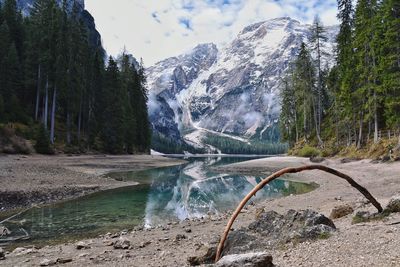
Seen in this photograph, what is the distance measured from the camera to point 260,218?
809 centimetres

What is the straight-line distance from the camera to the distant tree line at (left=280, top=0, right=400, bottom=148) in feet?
121

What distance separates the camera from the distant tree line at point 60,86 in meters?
57.1

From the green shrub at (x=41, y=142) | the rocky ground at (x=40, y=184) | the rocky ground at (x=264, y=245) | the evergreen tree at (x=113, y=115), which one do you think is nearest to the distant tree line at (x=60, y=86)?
the evergreen tree at (x=113, y=115)

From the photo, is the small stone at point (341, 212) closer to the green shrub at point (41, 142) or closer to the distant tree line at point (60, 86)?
the green shrub at point (41, 142)

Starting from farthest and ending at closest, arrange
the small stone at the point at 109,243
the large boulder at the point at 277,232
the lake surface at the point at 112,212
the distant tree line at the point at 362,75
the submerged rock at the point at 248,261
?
the distant tree line at the point at 362,75 → the lake surface at the point at 112,212 → the small stone at the point at 109,243 → the large boulder at the point at 277,232 → the submerged rock at the point at 248,261

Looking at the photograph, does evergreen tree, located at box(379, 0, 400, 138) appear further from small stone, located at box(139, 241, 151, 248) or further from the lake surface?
small stone, located at box(139, 241, 151, 248)

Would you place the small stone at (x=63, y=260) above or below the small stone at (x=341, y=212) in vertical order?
below

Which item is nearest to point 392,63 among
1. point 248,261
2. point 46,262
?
point 46,262

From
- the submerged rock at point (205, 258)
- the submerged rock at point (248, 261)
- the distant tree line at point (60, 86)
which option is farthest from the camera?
the distant tree line at point (60, 86)

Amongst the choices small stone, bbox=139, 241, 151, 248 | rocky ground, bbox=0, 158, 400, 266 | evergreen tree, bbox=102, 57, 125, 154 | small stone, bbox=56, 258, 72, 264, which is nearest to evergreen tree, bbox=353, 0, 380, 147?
rocky ground, bbox=0, 158, 400, 266

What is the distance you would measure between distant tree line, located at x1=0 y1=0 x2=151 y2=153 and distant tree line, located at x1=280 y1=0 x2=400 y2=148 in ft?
127

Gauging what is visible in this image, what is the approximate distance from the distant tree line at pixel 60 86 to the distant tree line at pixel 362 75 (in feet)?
127

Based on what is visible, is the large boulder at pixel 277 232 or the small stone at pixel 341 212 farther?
the small stone at pixel 341 212

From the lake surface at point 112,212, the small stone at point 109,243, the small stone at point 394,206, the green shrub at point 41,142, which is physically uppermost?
the green shrub at point 41,142
